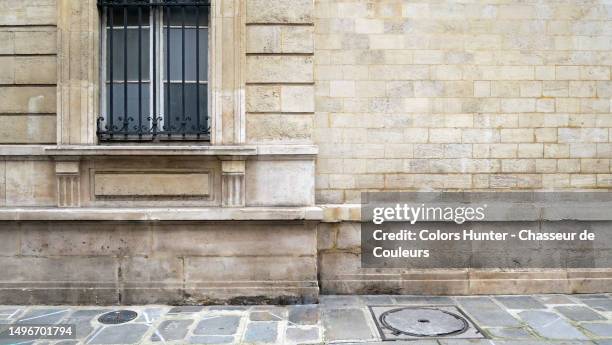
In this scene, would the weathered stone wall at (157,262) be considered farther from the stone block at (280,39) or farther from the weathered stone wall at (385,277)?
the stone block at (280,39)

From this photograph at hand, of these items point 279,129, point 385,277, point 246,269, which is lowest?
point 385,277

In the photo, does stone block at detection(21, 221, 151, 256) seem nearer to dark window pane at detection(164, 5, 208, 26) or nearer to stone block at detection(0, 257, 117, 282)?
stone block at detection(0, 257, 117, 282)

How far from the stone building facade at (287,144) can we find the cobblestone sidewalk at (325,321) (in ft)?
0.85

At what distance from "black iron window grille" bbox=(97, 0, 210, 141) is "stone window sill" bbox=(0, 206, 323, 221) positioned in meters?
0.93

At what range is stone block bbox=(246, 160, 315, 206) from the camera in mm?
5820

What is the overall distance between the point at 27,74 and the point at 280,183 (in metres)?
3.39

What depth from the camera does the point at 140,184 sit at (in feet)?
19.0

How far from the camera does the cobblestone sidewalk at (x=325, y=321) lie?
468cm

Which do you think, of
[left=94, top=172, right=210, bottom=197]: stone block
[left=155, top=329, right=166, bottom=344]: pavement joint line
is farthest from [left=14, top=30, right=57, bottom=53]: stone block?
[left=155, top=329, right=166, bottom=344]: pavement joint line

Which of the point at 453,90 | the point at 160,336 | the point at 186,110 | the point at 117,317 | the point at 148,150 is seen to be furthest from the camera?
the point at 453,90

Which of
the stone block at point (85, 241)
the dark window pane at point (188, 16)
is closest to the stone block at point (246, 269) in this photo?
the stone block at point (85, 241)

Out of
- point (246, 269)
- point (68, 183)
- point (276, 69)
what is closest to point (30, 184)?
point (68, 183)

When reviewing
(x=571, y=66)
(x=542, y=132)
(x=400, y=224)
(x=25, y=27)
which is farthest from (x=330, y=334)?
(x=25, y=27)

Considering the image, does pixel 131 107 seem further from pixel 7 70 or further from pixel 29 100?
pixel 7 70
